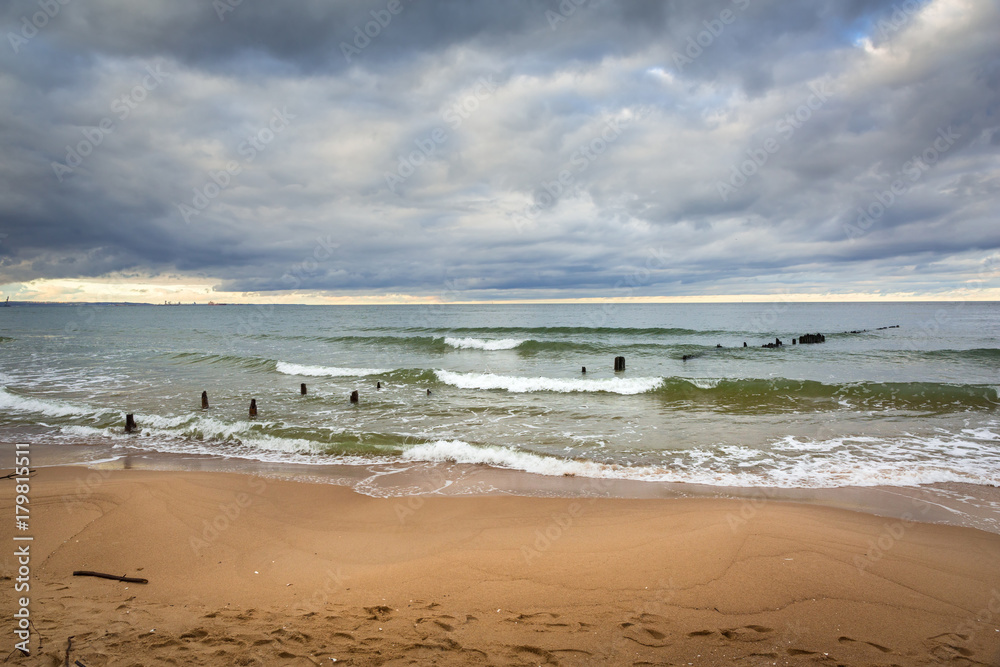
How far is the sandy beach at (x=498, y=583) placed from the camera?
12.0 feet

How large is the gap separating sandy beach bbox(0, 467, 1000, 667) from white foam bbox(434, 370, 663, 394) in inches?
417

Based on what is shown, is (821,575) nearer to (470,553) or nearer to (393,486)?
(470,553)

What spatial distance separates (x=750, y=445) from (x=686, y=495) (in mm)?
3979

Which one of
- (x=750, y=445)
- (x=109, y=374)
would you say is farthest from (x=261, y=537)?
(x=109, y=374)

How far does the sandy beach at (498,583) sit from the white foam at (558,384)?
10603 mm

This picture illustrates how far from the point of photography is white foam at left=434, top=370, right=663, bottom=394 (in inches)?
697

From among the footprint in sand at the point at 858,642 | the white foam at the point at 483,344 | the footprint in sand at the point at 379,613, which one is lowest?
the footprint in sand at the point at 858,642

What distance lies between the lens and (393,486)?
822 centimetres

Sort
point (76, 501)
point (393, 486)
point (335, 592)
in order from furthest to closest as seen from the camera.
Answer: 1. point (393, 486)
2. point (76, 501)
3. point (335, 592)
